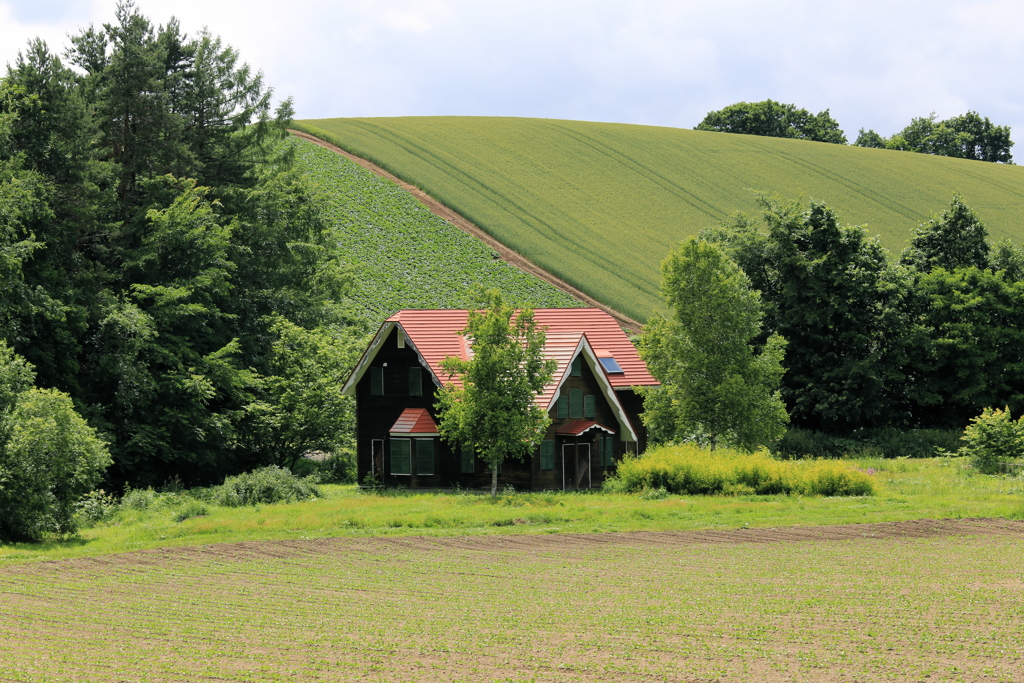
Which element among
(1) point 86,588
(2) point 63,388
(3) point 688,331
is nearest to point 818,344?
(3) point 688,331

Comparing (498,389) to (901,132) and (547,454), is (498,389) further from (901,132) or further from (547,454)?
(901,132)

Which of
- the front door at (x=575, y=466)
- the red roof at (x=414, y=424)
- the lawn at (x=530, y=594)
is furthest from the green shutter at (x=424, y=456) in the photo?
the lawn at (x=530, y=594)

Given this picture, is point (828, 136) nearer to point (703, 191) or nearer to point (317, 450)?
point (703, 191)

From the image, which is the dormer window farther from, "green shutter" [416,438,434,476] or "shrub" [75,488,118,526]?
"shrub" [75,488,118,526]

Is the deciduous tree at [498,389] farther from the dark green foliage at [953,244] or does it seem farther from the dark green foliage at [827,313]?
the dark green foliage at [953,244]

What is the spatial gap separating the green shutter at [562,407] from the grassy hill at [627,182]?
31.9 meters

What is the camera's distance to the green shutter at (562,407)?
143ft

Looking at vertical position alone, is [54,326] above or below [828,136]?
below

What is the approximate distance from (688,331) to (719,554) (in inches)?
792

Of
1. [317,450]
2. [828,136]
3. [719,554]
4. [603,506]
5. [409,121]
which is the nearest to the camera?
[719,554]

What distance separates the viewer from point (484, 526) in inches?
1196

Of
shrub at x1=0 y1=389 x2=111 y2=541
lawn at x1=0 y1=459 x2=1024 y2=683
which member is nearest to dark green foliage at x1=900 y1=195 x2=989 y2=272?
lawn at x1=0 y1=459 x2=1024 y2=683

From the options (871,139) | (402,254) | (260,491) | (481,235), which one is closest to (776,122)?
(871,139)

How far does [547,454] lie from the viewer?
42656mm
